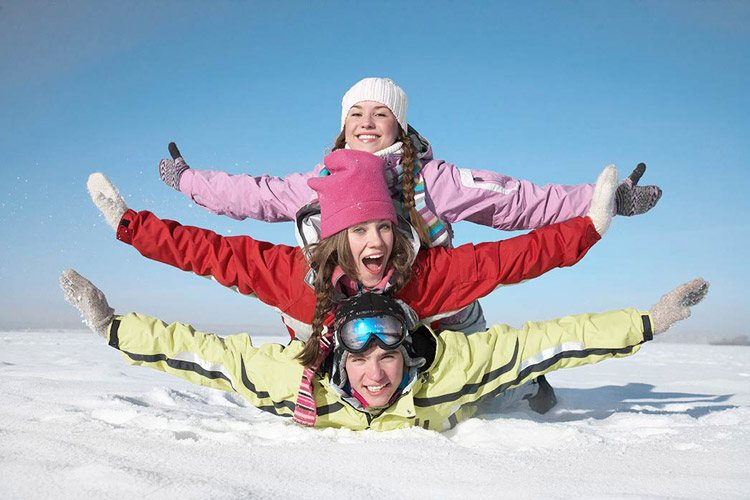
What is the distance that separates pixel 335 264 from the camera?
2719 millimetres

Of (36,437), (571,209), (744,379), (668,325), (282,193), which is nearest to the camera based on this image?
(36,437)

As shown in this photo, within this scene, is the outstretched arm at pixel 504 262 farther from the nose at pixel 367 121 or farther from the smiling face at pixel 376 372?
the nose at pixel 367 121

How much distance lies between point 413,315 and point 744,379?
161 inches

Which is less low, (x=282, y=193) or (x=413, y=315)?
(x=282, y=193)

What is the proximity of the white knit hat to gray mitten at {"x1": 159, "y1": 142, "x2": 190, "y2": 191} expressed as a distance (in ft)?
3.88

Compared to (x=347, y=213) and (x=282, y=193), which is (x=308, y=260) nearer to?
(x=347, y=213)

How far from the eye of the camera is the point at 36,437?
2.12m

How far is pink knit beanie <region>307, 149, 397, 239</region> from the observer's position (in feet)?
8.71

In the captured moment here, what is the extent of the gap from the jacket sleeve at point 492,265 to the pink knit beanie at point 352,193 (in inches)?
13.6

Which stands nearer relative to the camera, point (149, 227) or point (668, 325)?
point (668, 325)

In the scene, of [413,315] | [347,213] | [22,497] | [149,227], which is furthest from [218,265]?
[22,497]

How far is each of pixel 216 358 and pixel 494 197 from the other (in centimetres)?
167

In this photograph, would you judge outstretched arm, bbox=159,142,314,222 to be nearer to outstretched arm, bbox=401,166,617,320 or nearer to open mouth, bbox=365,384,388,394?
outstretched arm, bbox=401,166,617,320

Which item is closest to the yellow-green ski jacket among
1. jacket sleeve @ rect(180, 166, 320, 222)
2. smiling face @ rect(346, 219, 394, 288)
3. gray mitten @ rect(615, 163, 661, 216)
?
smiling face @ rect(346, 219, 394, 288)
